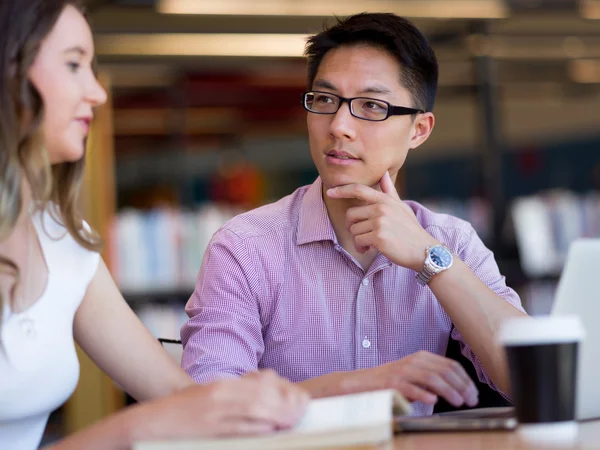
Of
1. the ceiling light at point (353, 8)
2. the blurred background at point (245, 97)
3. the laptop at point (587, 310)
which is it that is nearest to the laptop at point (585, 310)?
the laptop at point (587, 310)

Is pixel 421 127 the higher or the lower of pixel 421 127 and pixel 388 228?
the higher

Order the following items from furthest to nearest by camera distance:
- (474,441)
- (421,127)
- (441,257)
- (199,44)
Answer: (199,44)
(421,127)
(441,257)
(474,441)

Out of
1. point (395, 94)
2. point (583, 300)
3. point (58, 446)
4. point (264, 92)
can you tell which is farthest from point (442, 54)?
point (58, 446)

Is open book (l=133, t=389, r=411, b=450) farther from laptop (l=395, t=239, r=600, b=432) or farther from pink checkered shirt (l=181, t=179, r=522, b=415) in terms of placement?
pink checkered shirt (l=181, t=179, r=522, b=415)

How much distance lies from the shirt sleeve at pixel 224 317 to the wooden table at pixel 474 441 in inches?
25.3

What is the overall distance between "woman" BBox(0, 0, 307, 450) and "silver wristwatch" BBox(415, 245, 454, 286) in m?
0.51

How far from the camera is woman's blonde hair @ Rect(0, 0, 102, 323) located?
1357 millimetres

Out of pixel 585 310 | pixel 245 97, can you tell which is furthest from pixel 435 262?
pixel 245 97

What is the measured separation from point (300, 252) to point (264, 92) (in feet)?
14.2

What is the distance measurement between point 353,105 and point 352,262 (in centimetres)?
34

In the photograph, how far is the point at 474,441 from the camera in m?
1.17

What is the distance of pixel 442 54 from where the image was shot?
5.34 metres

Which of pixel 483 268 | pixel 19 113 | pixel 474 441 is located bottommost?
pixel 474 441

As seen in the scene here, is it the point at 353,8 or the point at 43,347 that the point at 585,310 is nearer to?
the point at 43,347
